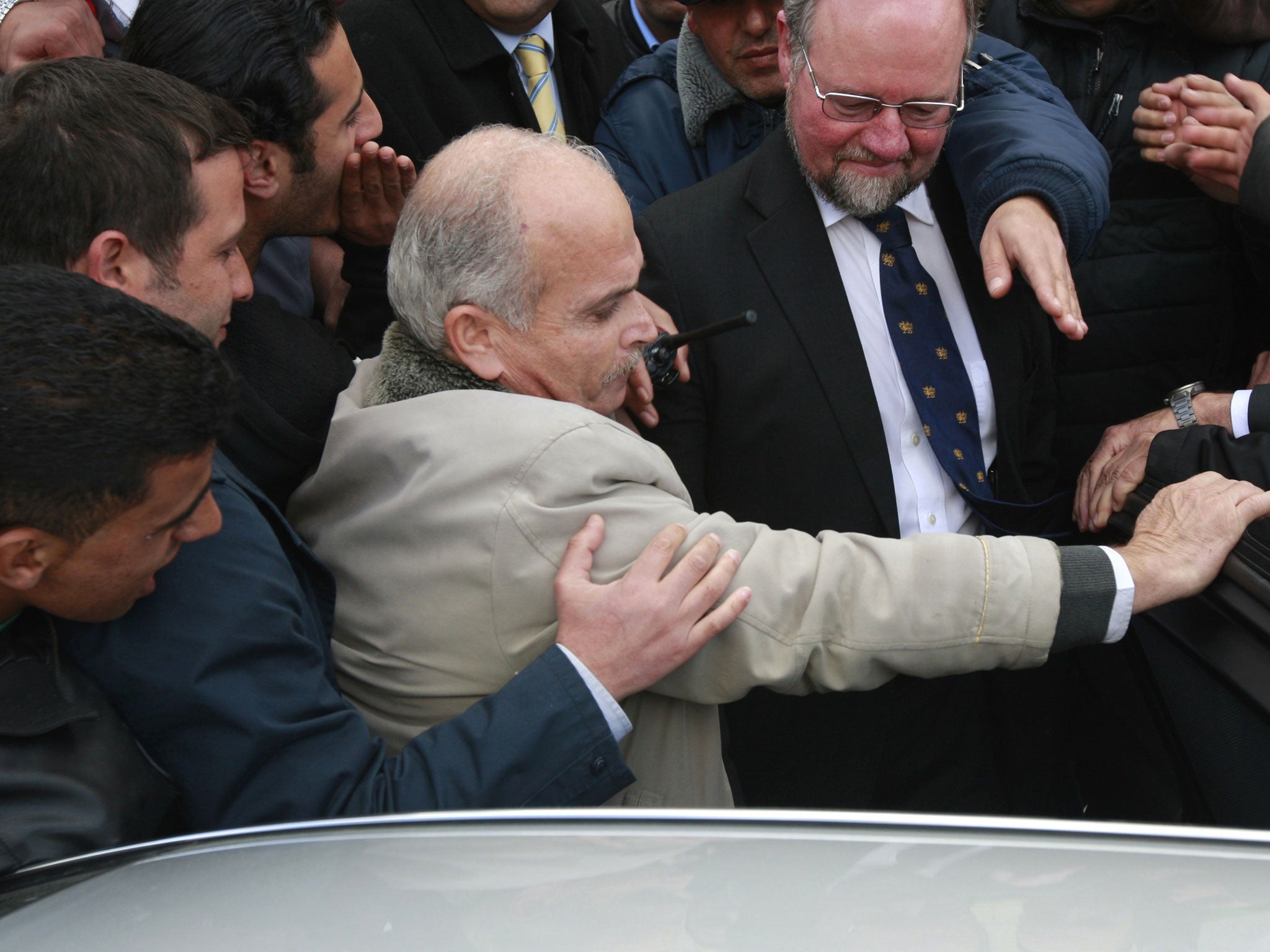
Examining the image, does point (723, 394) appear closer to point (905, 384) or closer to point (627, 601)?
point (905, 384)

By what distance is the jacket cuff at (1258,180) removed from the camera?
233cm

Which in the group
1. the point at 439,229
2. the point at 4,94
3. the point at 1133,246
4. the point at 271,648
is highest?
the point at 4,94

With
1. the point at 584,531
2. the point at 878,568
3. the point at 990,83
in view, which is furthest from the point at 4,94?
the point at 990,83

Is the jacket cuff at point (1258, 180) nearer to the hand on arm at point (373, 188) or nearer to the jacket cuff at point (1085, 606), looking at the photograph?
the jacket cuff at point (1085, 606)

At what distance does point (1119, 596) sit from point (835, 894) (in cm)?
71

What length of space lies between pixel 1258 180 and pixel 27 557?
2253 millimetres

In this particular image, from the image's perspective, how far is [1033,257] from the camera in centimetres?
203

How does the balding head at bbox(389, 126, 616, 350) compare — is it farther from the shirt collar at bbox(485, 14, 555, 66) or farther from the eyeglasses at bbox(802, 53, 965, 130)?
the shirt collar at bbox(485, 14, 555, 66)

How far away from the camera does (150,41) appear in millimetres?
2135

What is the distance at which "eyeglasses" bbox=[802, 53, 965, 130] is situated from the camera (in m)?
2.12

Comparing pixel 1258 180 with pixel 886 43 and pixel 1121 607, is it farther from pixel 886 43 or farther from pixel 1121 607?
pixel 1121 607

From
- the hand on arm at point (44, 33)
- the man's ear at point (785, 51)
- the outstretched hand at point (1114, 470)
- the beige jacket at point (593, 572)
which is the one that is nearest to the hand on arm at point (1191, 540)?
the beige jacket at point (593, 572)

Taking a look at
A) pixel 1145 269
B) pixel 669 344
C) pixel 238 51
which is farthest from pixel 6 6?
pixel 1145 269

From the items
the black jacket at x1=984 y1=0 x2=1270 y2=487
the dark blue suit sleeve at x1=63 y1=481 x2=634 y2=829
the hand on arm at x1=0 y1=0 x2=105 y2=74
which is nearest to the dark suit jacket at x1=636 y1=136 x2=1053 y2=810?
the black jacket at x1=984 y1=0 x2=1270 y2=487
